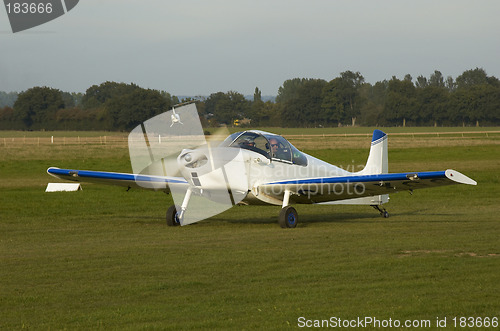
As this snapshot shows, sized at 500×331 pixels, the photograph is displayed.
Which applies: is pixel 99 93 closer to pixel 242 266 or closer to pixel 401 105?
pixel 401 105

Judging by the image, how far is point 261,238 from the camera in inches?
574

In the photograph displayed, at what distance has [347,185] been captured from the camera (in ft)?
53.4

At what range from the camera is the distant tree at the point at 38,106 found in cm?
8788

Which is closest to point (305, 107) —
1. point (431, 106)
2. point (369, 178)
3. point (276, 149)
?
point (431, 106)

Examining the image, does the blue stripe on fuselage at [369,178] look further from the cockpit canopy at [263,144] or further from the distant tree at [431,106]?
the distant tree at [431,106]

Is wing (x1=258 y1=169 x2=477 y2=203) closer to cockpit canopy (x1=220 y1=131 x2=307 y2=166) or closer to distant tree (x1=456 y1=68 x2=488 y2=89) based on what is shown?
cockpit canopy (x1=220 y1=131 x2=307 y2=166)

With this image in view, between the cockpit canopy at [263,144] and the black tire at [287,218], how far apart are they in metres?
1.24

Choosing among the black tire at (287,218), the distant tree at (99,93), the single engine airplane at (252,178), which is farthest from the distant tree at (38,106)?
the black tire at (287,218)

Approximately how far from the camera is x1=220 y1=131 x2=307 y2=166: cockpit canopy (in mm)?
16500

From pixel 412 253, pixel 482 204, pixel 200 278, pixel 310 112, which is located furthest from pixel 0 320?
pixel 310 112

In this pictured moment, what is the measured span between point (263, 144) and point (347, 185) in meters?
2.19

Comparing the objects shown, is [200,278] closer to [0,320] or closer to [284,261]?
[284,261]

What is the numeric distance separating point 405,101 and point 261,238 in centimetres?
13271

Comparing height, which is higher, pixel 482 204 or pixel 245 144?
pixel 245 144
